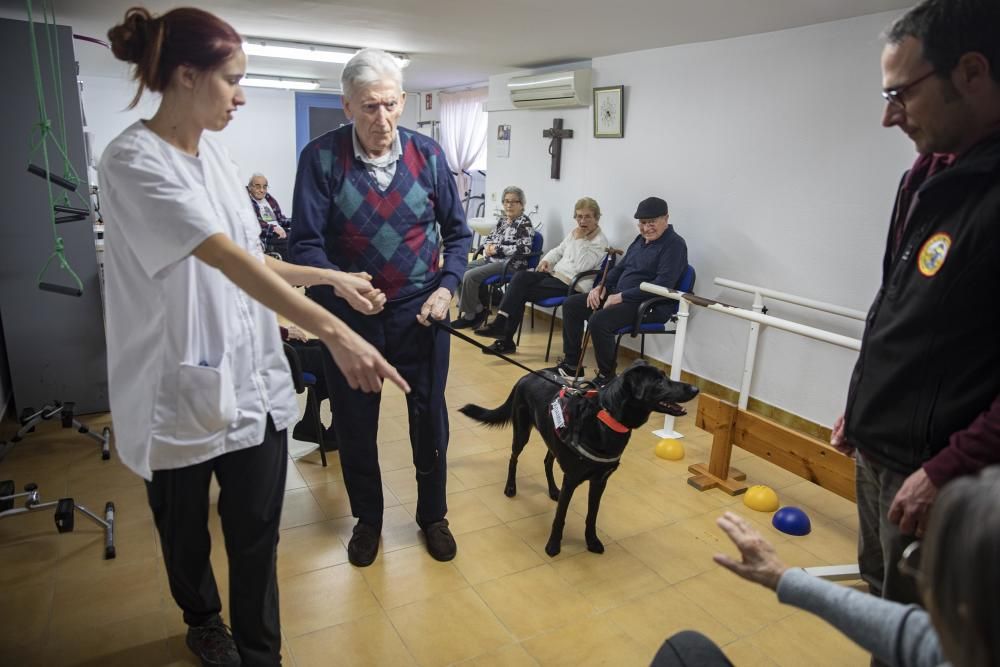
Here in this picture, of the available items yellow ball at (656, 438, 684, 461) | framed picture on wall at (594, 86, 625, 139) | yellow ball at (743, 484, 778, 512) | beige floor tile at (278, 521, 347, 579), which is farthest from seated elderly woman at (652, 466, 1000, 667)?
framed picture on wall at (594, 86, 625, 139)

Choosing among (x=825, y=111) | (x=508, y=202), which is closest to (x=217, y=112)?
(x=825, y=111)

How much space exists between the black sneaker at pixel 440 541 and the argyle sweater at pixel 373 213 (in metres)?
0.88

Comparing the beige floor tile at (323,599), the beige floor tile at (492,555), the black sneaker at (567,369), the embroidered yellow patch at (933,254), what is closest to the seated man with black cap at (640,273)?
the black sneaker at (567,369)

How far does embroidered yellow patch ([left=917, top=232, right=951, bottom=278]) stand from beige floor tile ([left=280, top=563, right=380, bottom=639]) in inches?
69.1

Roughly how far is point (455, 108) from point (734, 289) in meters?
5.65

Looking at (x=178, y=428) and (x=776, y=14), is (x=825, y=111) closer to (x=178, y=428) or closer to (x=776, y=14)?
(x=776, y=14)

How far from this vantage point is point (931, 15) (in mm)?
1098

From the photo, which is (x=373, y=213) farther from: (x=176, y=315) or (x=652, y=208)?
(x=652, y=208)

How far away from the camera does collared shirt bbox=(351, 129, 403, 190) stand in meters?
1.98

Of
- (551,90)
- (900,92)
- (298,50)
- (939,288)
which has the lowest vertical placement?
(939,288)

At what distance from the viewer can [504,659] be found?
186 cm

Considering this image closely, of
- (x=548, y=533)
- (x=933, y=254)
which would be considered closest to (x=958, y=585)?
(x=933, y=254)

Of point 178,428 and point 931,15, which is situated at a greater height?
point 931,15

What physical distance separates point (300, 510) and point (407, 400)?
0.81m
